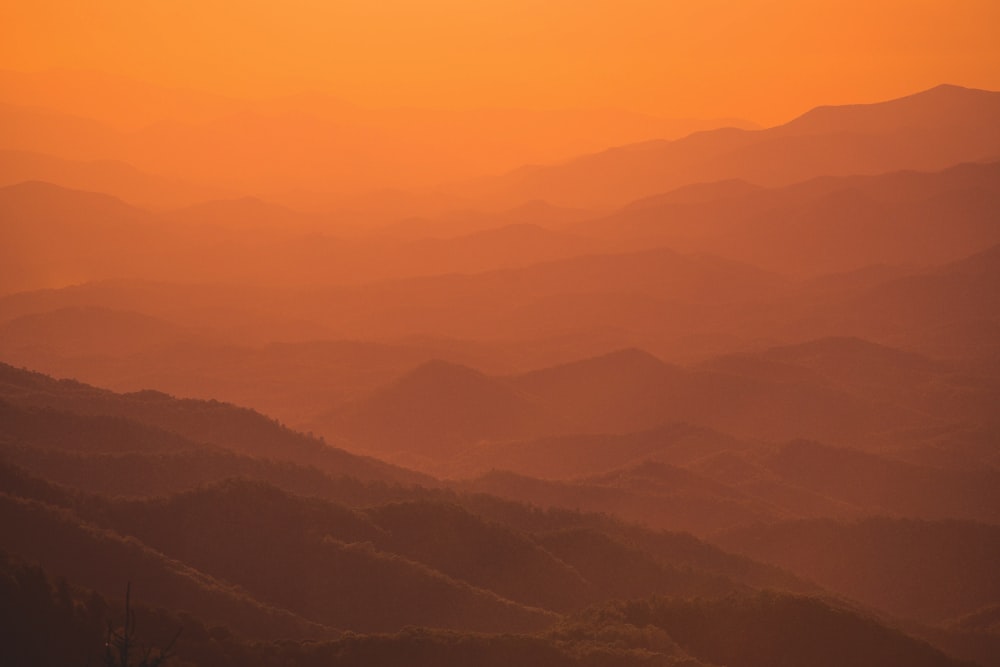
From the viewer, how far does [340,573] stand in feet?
113

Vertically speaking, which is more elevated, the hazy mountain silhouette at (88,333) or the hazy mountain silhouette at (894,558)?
the hazy mountain silhouette at (894,558)

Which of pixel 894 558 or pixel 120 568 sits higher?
pixel 120 568

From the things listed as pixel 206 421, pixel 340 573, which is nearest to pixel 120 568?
pixel 340 573

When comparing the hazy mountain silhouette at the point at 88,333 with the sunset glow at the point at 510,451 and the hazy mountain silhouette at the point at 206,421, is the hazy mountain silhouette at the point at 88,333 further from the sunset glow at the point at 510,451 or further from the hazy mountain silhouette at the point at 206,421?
the hazy mountain silhouette at the point at 206,421

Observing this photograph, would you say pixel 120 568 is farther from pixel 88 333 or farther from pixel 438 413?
pixel 88 333

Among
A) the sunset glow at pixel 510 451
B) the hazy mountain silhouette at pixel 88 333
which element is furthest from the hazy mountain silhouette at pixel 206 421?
the hazy mountain silhouette at pixel 88 333

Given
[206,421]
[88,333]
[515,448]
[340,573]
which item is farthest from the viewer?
[88,333]

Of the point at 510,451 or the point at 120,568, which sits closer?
the point at 120,568

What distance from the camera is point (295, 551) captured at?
35.4 meters

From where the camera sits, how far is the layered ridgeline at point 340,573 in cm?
2686

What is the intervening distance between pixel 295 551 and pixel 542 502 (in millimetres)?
28237

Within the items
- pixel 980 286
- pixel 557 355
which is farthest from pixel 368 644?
pixel 980 286

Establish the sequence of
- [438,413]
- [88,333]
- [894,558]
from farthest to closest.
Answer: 1. [88,333]
2. [438,413]
3. [894,558]

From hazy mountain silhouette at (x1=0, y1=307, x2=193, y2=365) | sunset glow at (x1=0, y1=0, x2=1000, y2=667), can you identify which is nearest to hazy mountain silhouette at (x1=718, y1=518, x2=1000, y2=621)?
sunset glow at (x1=0, y1=0, x2=1000, y2=667)
